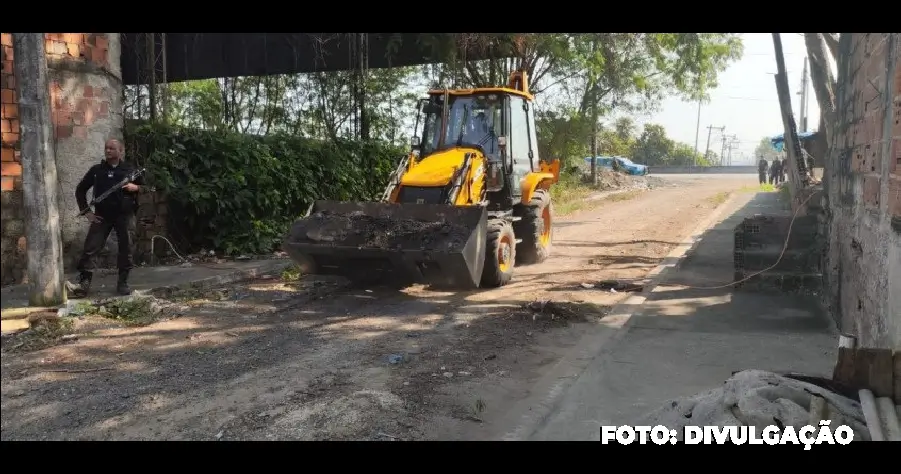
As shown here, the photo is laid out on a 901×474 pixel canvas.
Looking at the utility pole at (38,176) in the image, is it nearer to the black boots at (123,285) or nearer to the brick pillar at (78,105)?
the black boots at (123,285)

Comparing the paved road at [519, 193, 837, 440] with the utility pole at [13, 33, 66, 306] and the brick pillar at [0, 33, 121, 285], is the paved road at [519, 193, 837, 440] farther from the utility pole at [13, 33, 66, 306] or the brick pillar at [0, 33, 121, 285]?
the brick pillar at [0, 33, 121, 285]

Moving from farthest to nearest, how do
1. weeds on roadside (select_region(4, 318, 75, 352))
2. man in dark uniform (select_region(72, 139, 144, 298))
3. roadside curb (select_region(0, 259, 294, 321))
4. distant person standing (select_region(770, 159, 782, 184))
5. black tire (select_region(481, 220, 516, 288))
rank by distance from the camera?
1. distant person standing (select_region(770, 159, 782, 184))
2. black tire (select_region(481, 220, 516, 288))
3. roadside curb (select_region(0, 259, 294, 321))
4. man in dark uniform (select_region(72, 139, 144, 298))
5. weeds on roadside (select_region(4, 318, 75, 352))

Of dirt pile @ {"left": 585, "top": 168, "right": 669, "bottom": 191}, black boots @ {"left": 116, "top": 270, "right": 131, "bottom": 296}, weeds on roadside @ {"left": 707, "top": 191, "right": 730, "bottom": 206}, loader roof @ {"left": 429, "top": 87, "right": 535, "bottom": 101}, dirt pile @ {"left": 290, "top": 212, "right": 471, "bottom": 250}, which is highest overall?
loader roof @ {"left": 429, "top": 87, "right": 535, "bottom": 101}

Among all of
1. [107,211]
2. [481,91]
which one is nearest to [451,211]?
[481,91]

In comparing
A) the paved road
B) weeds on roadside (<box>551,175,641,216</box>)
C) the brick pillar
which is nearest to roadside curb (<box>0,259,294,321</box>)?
the brick pillar

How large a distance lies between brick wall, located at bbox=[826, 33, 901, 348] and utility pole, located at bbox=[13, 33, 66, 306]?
659 centimetres

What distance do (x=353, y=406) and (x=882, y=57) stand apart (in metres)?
4.66

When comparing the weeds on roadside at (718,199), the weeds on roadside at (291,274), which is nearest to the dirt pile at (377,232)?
the weeds on roadside at (291,274)

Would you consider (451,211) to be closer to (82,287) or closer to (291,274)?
(291,274)

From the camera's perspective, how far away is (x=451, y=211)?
26.7 ft

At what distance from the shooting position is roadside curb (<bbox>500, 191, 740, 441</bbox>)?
4543 millimetres

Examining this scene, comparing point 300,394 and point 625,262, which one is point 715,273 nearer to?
point 625,262

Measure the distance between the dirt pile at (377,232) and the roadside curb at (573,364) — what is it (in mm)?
1885

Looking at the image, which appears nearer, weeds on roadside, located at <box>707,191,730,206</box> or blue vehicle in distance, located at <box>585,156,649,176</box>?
weeds on roadside, located at <box>707,191,730,206</box>
